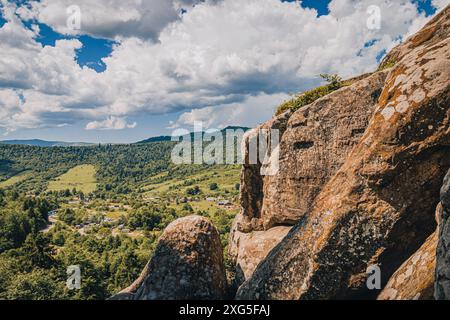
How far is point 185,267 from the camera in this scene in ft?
44.7

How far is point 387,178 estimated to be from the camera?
10.9 m

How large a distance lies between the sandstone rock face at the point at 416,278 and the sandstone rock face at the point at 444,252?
880mm

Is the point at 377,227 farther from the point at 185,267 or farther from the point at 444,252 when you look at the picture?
the point at 185,267

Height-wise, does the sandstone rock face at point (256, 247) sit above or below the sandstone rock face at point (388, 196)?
below

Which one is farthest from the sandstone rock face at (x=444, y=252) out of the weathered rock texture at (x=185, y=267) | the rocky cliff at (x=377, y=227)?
the weathered rock texture at (x=185, y=267)

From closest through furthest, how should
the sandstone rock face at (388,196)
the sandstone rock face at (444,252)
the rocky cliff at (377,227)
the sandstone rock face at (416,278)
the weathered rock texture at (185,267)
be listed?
the sandstone rock face at (444,252)
the sandstone rock face at (416,278)
the rocky cliff at (377,227)
the sandstone rock face at (388,196)
the weathered rock texture at (185,267)

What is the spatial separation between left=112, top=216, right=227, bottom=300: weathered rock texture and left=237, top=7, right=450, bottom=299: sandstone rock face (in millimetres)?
3504

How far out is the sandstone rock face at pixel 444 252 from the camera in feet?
23.9

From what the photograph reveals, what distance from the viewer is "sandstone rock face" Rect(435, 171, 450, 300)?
7.27 meters

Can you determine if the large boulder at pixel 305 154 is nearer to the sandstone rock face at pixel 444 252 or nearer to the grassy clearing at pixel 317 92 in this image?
the grassy clearing at pixel 317 92

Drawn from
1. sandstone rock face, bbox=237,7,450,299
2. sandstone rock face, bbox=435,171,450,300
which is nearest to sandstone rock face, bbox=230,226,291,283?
sandstone rock face, bbox=237,7,450,299

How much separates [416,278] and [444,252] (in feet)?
6.02

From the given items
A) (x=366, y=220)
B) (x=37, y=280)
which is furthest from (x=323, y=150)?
(x=37, y=280)
